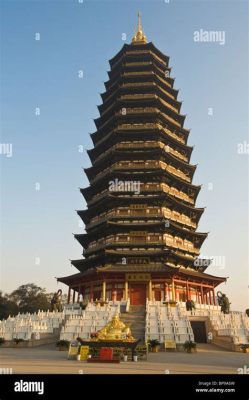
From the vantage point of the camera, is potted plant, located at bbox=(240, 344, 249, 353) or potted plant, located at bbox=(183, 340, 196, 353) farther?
potted plant, located at bbox=(240, 344, 249, 353)

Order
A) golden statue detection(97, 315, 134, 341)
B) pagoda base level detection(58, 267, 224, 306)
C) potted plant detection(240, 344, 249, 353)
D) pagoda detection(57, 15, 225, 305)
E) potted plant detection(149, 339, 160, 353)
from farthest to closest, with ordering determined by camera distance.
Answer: pagoda detection(57, 15, 225, 305)
pagoda base level detection(58, 267, 224, 306)
potted plant detection(240, 344, 249, 353)
potted plant detection(149, 339, 160, 353)
golden statue detection(97, 315, 134, 341)

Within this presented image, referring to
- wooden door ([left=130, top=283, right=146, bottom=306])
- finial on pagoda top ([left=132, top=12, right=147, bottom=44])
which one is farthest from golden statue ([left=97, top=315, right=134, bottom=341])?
finial on pagoda top ([left=132, top=12, right=147, bottom=44])

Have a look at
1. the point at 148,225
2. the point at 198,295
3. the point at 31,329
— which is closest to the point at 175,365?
the point at 31,329

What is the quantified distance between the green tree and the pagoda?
48.3 ft

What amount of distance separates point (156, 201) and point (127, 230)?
417cm

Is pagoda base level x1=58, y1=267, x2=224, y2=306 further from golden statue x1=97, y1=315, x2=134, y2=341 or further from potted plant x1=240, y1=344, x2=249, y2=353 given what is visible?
golden statue x1=97, y1=315, x2=134, y2=341

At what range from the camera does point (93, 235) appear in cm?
3603

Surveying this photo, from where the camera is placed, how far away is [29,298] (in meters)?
52.6

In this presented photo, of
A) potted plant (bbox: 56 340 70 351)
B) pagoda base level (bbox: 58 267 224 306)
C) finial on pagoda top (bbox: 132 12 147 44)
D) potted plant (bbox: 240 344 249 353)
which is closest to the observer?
potted plant (bbox: 240 344 249 353)

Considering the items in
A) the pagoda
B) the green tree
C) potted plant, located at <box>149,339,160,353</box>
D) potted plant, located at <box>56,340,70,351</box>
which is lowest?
the green tree

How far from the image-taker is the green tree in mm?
49553
